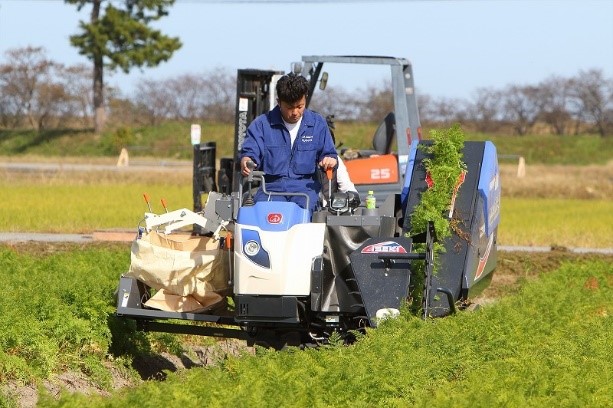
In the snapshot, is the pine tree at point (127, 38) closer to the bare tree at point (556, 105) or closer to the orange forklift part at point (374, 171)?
the bare tree at point (556, 105)

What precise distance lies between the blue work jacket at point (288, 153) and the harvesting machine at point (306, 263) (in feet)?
0.63

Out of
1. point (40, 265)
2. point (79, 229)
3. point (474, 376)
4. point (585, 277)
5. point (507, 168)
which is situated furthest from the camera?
point (507, 168)

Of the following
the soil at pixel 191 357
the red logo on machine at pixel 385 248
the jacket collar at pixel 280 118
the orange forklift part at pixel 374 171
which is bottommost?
the soil at pixel 191 357

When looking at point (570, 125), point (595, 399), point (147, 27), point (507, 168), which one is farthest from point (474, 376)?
point (570, 125)

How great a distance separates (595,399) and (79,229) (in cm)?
1759

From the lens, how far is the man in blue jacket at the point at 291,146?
9.89 m

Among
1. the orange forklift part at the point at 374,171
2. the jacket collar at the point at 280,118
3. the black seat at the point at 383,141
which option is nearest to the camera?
the jacket collar at the point at 280,118

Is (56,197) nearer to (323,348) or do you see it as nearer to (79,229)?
(79,229)

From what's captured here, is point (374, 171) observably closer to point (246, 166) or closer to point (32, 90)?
point (246, 166)

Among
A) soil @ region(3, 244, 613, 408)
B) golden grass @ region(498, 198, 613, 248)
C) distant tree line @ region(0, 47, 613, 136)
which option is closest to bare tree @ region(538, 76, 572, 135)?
distant tree line @ region(0, 47, 613, 136)

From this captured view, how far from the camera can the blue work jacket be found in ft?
32.6

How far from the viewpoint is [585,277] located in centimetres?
1689

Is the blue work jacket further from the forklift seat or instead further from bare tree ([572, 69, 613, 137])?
bare tree ([572, 69, 613, 137])

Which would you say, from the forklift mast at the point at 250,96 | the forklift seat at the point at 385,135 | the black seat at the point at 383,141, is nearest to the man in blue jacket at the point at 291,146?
the black seat at the point at 383,141
